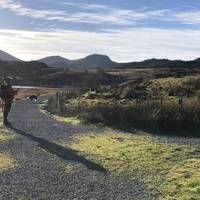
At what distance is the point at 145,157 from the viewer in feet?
51.5

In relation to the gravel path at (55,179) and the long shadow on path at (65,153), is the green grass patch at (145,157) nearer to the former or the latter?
the long shadow on path at (65,153)

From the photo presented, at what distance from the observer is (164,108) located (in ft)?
78.9

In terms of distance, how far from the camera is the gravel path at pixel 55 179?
11.3 meters

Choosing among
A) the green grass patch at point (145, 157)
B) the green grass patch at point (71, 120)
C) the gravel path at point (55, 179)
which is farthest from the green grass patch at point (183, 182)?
the green grass patch at point (71, 120)

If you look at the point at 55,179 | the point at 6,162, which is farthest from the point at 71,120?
the point at 55,179

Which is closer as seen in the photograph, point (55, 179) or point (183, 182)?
point (183, 182)

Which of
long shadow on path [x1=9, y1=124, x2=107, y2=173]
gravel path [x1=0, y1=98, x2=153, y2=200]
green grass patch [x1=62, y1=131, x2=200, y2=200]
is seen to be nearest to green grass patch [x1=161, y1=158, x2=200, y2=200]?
green grass patch [x1=62, y1=131, x2=200, y2=200]

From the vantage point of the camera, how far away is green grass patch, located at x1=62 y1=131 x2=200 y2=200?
1252cm

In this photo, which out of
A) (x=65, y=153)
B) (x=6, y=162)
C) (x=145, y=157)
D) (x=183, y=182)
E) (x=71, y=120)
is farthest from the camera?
(x=71, y=120)

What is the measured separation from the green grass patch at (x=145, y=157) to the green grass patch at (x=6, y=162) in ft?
7.37

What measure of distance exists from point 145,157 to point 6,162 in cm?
386

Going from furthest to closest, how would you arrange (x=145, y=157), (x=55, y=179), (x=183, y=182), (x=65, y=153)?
(x=65, y=153) < (x=145, y=157) < (x=55, y=179) < (x=183, y=182)

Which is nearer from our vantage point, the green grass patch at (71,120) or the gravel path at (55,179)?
the gravel path at (55,179)

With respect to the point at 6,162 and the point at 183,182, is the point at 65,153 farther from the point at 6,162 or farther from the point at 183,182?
the point at 183,182
